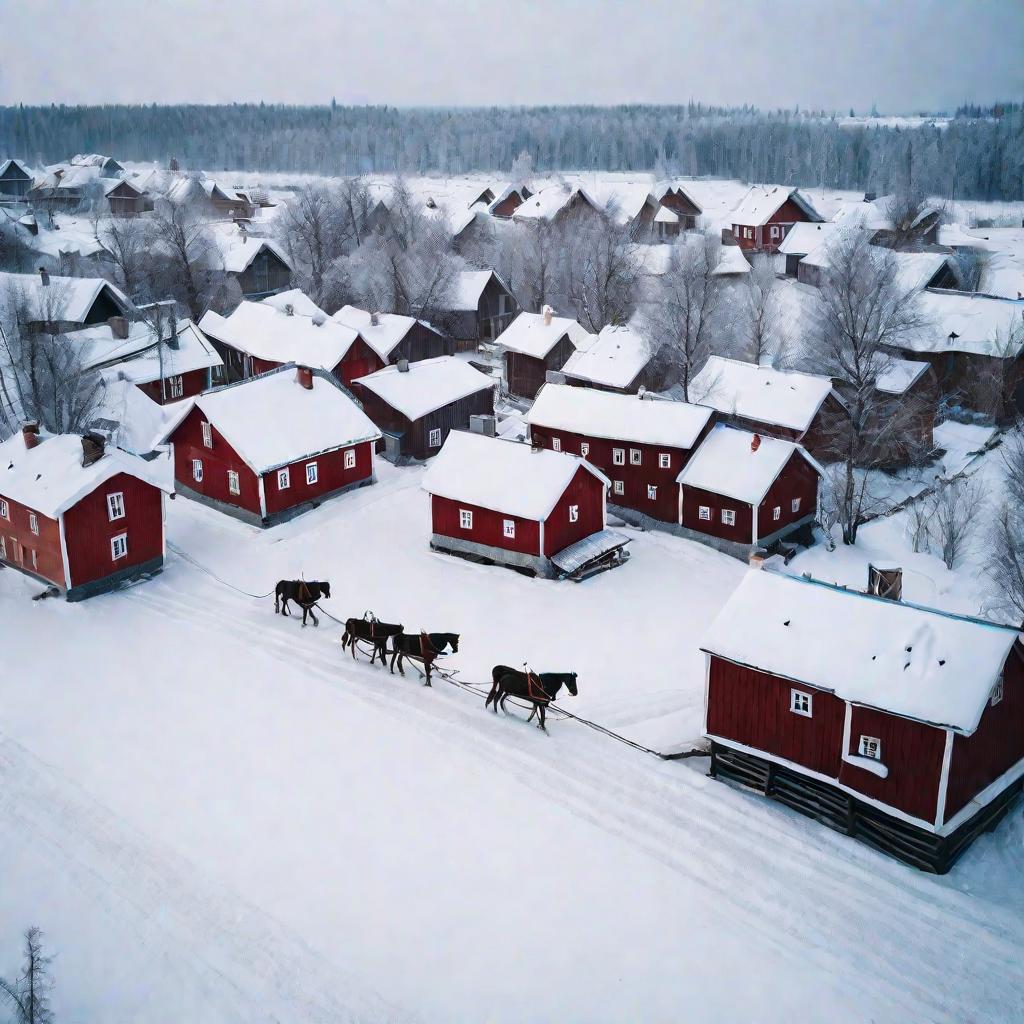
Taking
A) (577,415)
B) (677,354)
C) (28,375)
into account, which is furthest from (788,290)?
(28,375)

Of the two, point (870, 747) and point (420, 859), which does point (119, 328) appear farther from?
point (870, 747)

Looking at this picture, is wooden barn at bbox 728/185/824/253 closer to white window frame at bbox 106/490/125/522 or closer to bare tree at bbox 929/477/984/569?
bare tree at bbox 929/477/984/569

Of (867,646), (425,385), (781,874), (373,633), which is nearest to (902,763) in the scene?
(867,646)

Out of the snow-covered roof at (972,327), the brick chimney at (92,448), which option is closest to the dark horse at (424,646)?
the brick chimney at (92,448)

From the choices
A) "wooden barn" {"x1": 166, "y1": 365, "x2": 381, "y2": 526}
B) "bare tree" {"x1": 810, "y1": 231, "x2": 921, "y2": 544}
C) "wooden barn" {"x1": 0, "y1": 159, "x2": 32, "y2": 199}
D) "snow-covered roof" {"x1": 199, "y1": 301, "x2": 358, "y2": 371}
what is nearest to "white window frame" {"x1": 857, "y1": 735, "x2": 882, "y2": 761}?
"bare tree" {"x1": 810, "y1": 231, "x2": 921, "y2": 544}

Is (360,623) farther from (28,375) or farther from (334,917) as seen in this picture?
(28,375)

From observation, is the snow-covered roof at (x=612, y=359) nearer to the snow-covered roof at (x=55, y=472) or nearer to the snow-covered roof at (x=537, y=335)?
the snow-covered roof at (x=537, y=335)
